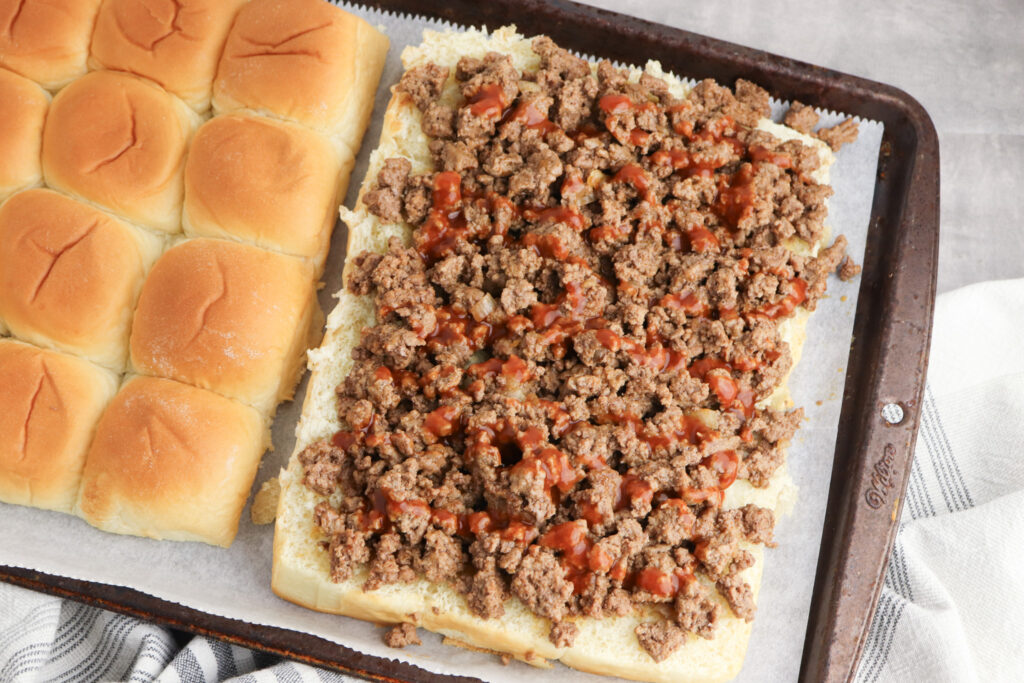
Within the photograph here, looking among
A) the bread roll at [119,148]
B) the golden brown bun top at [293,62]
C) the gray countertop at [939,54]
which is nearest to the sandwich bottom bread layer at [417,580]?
the golden brown bun top at [293,62]

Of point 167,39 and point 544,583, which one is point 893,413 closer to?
point 544,583

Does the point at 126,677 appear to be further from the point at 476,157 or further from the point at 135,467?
the point at 476,157

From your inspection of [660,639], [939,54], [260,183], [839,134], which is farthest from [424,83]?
[939,54]

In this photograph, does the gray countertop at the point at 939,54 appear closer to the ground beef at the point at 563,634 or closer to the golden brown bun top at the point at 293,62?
the golden brown bun top at the point at 293,62

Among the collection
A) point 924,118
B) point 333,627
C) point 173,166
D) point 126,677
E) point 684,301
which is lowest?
point 126,677

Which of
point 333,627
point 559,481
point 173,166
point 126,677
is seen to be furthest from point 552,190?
point 126,677
